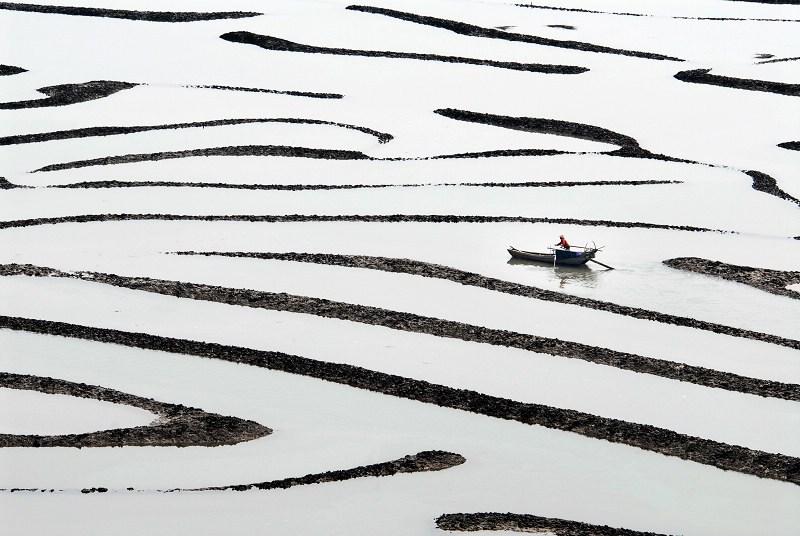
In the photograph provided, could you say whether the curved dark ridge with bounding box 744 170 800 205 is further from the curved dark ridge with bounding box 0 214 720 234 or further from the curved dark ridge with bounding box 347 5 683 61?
the curved dark ridge with bounding box 347 5 683 61

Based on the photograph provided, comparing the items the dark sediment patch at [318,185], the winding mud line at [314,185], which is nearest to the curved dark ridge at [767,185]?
the dark sediment patch at [318,185]

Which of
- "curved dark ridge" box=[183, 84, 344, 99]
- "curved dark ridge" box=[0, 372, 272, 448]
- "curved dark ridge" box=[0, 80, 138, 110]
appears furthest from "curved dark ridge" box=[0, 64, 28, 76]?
"curved dark ridge" box=[0, 372, 272, 448]

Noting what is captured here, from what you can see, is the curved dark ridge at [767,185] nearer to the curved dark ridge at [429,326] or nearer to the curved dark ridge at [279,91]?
the curved dark ridge at [429,326]

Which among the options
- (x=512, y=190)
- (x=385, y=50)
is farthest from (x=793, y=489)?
(x=385, y=50)

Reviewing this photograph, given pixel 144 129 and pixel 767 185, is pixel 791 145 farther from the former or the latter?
pixel 144 129

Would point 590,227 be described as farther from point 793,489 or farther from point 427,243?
point 793,489

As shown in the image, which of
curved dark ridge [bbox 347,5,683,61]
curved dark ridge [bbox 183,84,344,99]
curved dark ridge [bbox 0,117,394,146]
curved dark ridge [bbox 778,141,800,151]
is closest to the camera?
curved dark ridge [bbox 0,117,394,146]
